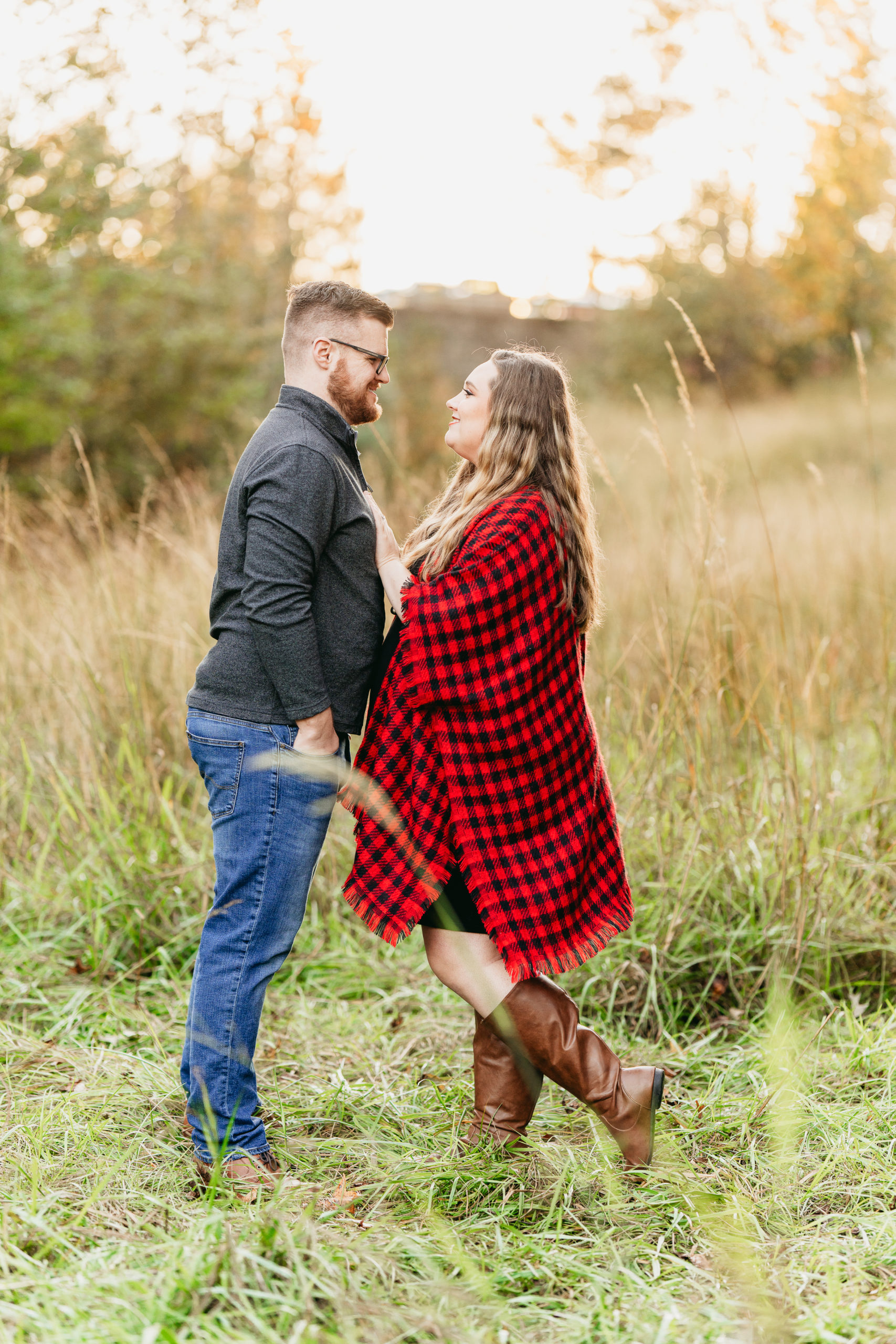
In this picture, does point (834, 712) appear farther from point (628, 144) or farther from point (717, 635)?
point (628, 144)

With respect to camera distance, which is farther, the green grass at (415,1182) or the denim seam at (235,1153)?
the denim seam at (235,1153)

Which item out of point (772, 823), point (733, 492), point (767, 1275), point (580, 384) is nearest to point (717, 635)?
point (772, 823)

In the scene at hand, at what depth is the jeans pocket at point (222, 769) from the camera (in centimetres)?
230

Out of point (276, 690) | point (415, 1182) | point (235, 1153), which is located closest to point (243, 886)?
point (276, 690)

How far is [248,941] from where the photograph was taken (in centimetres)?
234

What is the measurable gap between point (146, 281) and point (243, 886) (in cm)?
800

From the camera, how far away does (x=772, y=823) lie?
340 centimetres

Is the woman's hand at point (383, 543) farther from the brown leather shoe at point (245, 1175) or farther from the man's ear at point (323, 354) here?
the brown leather shoe at point (245, 1175)

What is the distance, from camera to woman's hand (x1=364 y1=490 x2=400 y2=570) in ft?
7.84

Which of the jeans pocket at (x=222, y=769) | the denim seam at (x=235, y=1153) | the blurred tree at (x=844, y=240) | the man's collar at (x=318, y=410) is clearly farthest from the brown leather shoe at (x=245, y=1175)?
the blurred tree at (x=844, y=240)

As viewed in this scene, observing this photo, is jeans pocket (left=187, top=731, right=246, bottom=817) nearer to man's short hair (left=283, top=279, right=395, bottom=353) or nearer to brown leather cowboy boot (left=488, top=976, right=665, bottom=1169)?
brown leather cowboy boot (left=488, top=976, right=665, bottom=1169)

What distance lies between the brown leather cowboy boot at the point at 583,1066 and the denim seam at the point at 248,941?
0.56 metres

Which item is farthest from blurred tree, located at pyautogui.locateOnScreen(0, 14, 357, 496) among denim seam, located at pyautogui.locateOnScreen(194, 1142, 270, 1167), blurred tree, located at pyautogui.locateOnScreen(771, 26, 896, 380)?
blurred tree, located at pyautogui.locateOnScreen(771, 26, 896, 380)

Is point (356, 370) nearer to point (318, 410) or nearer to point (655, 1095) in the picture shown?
point (318, 410)
